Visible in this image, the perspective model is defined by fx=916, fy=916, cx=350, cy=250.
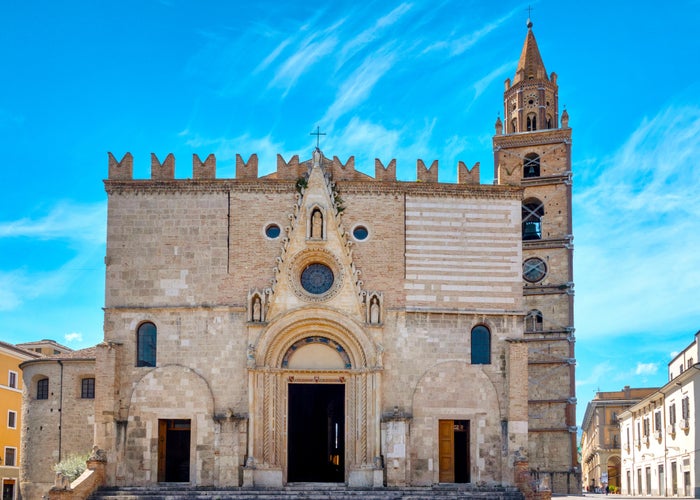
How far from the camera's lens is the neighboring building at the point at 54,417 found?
43531 millimetres

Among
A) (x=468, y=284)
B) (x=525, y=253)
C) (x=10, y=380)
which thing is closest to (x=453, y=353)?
(x=468, y=284)

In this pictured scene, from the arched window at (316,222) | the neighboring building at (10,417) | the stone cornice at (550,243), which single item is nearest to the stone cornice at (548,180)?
the stone cornice at (550,243)

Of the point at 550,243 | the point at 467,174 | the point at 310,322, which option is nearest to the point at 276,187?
the point at 310,322

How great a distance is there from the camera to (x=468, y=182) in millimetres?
34844

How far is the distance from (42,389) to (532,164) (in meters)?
28.9

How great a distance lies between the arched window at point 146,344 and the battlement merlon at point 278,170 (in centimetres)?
559

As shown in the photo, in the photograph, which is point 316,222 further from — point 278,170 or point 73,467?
point 73,467

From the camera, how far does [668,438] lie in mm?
47469

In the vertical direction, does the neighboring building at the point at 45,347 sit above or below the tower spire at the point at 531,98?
below

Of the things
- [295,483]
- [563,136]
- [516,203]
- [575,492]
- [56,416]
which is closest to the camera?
[295,483]

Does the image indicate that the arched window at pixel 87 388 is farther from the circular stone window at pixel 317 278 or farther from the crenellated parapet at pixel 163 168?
the circular stone window at pixel 317 278

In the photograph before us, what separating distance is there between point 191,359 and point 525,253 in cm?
2290

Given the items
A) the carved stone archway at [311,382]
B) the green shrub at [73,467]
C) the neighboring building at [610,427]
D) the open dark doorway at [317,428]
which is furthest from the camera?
the neighboring building at [610,427]

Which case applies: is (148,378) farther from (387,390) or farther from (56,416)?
(56,416)
